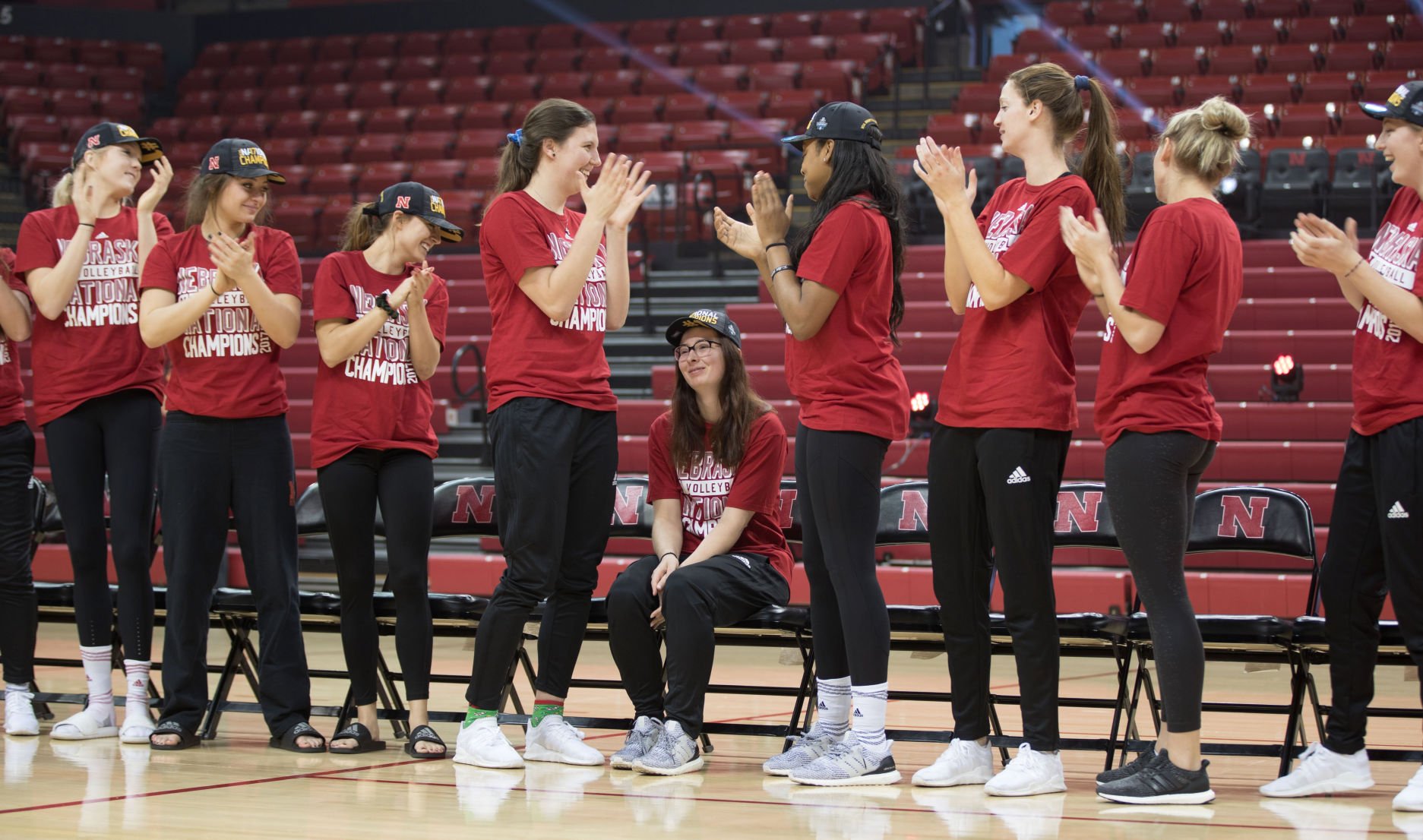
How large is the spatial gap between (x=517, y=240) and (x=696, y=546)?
1.05 m

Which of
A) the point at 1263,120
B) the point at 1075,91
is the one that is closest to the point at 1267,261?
the point at 1263,120

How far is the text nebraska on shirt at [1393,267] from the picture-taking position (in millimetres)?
3193

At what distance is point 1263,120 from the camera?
11.2 m

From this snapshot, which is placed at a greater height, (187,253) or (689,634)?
(187,253)

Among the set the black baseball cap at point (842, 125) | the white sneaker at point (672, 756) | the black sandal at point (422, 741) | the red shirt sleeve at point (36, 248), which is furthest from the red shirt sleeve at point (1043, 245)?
the red shirt sleeve at point (36, 248)

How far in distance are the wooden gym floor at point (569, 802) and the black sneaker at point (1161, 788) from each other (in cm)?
3

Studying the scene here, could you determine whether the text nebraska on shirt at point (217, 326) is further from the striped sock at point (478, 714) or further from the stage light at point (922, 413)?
the stage light at point (922, 413)

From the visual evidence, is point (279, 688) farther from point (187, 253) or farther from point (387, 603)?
point (187, 253)

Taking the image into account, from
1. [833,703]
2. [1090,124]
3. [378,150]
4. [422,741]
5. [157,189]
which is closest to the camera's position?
[1090,124]

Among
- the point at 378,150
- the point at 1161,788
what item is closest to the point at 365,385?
the point at 1161,788

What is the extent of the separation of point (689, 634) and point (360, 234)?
1.52 m

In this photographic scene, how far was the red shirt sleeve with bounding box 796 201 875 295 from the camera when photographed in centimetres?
340

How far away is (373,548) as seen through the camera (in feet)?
13.0

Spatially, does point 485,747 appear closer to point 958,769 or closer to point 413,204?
point 958,769
